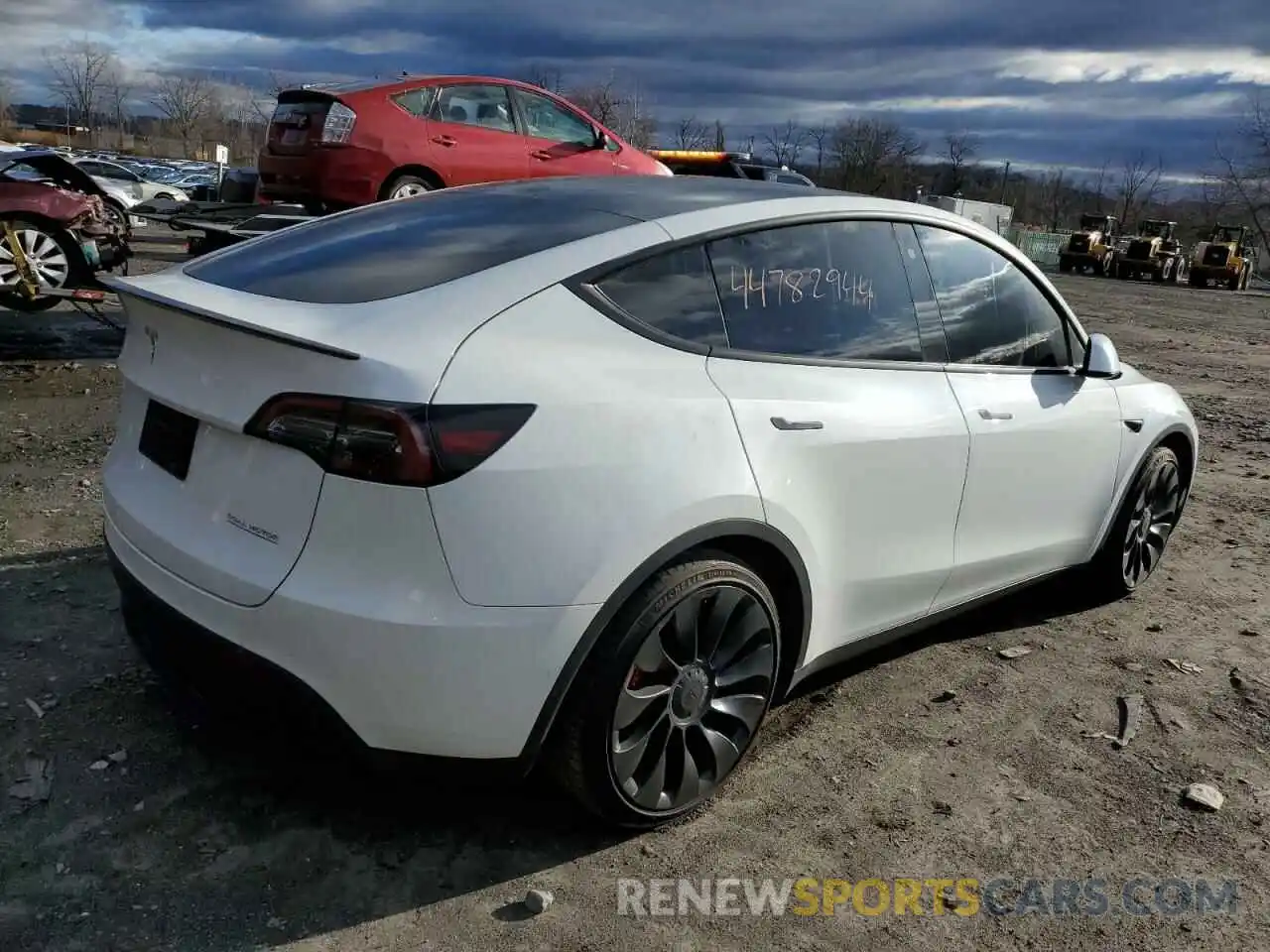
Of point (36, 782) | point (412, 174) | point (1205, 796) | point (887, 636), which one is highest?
point (412, 174)

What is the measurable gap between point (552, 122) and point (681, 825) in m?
8.09

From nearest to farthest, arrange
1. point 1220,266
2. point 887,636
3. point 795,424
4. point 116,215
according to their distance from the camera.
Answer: point 795,424 < point 887,636 < point 116,215 < point 1220,266

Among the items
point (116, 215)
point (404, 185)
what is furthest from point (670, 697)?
point (116, 215)

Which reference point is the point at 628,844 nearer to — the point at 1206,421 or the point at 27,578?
the point at 27,578

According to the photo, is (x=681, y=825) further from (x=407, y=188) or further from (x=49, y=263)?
(x=49, y=263)

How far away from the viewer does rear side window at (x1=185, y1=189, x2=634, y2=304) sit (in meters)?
2.70

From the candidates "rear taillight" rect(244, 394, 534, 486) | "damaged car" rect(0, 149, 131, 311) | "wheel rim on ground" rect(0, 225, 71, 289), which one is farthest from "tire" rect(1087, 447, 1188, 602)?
"wheel rim on ground" rect(0, 225, 71, 289)

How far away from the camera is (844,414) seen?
3039mm

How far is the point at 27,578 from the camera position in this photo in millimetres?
4141

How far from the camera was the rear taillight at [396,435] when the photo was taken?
224 centimetres

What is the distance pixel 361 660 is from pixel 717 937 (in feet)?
3.46

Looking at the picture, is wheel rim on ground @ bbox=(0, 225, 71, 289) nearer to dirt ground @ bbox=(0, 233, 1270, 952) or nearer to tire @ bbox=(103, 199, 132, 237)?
tire @ bbox=(103, 199, 132, 237)

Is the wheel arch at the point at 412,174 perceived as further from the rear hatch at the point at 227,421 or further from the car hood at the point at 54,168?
the rear hatch at the point at 227,421

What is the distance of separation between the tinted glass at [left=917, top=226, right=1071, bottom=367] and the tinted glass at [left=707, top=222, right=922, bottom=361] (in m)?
0.22
